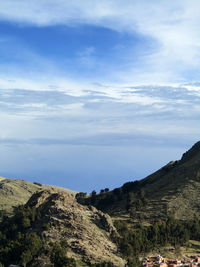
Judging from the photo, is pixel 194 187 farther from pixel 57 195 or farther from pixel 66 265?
pixel 66 265

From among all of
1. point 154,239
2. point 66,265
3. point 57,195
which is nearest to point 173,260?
point 154,239

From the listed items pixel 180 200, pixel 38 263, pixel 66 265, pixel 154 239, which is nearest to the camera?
pixel 66 265

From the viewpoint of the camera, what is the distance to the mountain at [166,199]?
13675 centimetres

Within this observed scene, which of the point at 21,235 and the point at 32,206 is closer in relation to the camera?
the point at 21,235

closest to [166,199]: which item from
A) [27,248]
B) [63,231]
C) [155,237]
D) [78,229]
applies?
[155,237]

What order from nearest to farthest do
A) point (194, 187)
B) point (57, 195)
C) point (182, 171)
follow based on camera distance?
point (57, 195)
point (194, 187)
point (182, 171)

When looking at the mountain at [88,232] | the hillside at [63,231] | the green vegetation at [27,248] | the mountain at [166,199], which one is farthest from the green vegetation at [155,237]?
the green vegetation at [27,248]

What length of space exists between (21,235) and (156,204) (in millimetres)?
67049

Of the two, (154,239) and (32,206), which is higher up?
(32,206)

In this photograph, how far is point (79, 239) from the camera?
94500 mm

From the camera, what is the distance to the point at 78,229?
9788 centimetres

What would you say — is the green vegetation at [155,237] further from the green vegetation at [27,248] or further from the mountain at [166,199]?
the green vegetation at [27,248]

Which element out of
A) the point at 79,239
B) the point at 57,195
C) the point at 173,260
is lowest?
the point at 173,260

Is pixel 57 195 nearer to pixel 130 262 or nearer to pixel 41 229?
pixel 41 229
